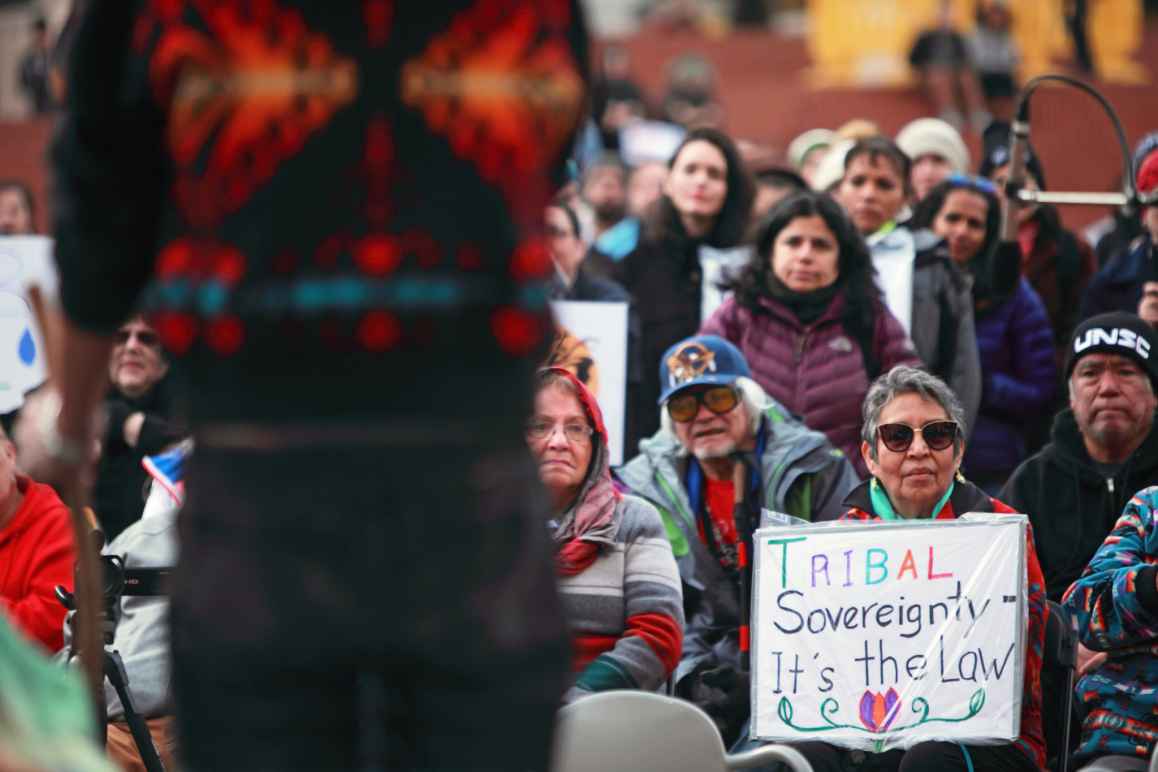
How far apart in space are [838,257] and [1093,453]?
1518mm

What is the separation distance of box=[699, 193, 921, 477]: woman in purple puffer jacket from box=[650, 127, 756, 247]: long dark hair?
3.06 feet

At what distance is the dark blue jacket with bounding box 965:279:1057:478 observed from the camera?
7949 millimetres

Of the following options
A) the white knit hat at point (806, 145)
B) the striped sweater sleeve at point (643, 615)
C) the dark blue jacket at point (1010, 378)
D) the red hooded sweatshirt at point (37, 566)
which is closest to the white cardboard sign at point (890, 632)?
the striped sweater sleeve at point (643, 615)

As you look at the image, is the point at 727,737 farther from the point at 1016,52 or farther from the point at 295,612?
the point at 1016,52

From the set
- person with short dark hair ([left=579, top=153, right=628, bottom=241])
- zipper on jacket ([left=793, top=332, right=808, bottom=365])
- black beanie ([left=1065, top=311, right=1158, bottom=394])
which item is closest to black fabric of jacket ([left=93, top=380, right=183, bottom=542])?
zipper on jacket ([left=793, top=332, right=808, bottom=365])

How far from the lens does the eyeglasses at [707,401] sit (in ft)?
22.1

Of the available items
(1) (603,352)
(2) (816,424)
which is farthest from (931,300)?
(1) (603,352)

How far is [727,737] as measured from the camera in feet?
20.7

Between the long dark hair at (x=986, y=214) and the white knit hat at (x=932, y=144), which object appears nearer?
the long dark hair at (x=986, y=214)

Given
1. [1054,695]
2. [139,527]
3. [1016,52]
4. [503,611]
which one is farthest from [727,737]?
[1016,52]

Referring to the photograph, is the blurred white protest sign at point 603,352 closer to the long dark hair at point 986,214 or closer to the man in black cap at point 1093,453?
the long dark hair at point 986,214

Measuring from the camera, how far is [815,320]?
7.56 m

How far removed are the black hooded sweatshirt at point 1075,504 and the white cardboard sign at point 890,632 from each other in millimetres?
657

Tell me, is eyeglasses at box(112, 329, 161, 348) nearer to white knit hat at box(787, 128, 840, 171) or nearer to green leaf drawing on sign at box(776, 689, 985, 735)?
green leaf drawing on sign at box(776, 689, 985, 735)
